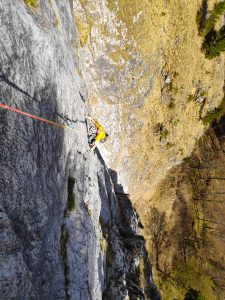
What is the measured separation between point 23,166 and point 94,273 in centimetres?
760

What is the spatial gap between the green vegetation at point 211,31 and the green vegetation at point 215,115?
22.5ft

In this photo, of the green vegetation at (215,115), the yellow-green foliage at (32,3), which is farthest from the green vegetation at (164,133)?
the yellow-green foliage at (32,3)

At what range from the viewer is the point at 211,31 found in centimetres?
2856

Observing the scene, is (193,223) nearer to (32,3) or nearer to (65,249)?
(65,249)

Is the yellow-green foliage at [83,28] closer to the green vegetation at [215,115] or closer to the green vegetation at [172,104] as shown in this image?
the green vegetation at [172,104]

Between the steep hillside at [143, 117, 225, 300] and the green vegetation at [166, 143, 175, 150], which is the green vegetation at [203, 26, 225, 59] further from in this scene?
the green vegetation at [166, 143, 175, 150]

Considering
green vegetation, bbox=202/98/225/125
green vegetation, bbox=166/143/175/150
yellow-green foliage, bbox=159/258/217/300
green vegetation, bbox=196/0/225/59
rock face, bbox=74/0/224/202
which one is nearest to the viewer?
rock face, bbox=74/0/224/202

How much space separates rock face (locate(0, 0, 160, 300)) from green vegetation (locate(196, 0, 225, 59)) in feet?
55.3

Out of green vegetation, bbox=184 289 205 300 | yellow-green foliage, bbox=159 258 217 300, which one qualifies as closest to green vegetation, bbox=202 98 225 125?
yellow-green foliage, bbox=159 258 217 300

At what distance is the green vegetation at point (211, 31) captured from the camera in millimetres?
27489

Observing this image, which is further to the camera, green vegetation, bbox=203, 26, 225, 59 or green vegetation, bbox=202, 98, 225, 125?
green vegetation, bbox=202, 98, 225, 125

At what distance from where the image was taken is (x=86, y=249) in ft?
41.2

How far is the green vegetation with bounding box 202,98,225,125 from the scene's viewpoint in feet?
110

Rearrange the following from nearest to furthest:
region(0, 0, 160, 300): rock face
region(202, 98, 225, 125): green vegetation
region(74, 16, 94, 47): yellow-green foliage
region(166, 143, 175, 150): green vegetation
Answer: region(0, 0, 160, 300): rock face → region(74, 16, 94, 47): yellow-green foliage → region(166, 143, 175, 150): green vegetation → region(202, 98, 225, 125): green vegetation
